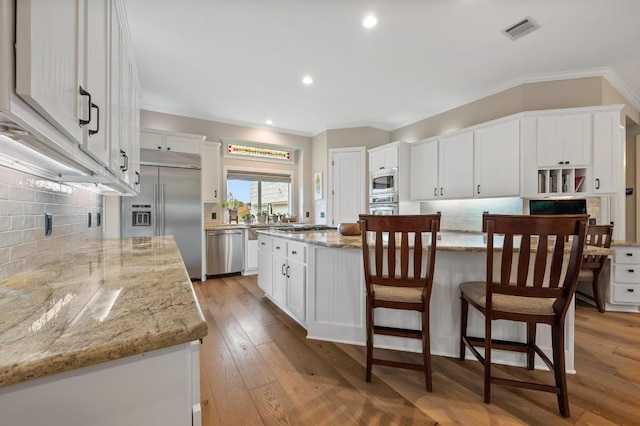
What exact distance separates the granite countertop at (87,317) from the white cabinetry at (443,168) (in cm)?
405

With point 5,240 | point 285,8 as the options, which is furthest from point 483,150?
point 5,240

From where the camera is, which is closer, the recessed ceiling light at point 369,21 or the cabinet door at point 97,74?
the cabinet door at point 97,74

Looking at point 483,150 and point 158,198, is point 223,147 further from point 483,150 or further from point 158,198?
point 483,150

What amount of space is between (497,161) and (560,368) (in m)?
2.86

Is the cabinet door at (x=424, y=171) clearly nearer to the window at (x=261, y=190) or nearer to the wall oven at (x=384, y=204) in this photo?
the wall oven at (x=384, y=204)

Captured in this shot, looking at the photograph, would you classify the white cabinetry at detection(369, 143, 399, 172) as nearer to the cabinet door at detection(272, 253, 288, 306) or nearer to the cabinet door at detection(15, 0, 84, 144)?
the cabinet door at detection(272, 253, 288, 306)

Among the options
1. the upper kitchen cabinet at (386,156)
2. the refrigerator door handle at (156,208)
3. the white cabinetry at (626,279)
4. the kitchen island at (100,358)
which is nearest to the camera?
the kitchen island at (100,358)

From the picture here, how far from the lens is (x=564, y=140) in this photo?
3.32 meters

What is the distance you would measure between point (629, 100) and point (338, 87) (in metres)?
4.23

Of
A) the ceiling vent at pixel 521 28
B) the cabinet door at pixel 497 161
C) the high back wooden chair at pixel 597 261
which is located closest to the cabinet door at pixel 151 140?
the ceiling vent at pixel 521 28

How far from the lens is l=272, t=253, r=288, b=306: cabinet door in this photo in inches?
113

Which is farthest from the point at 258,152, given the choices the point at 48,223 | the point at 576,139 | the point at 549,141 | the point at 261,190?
the point at 576,139

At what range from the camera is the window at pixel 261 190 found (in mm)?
5419

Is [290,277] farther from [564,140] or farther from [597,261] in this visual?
[564,140]
